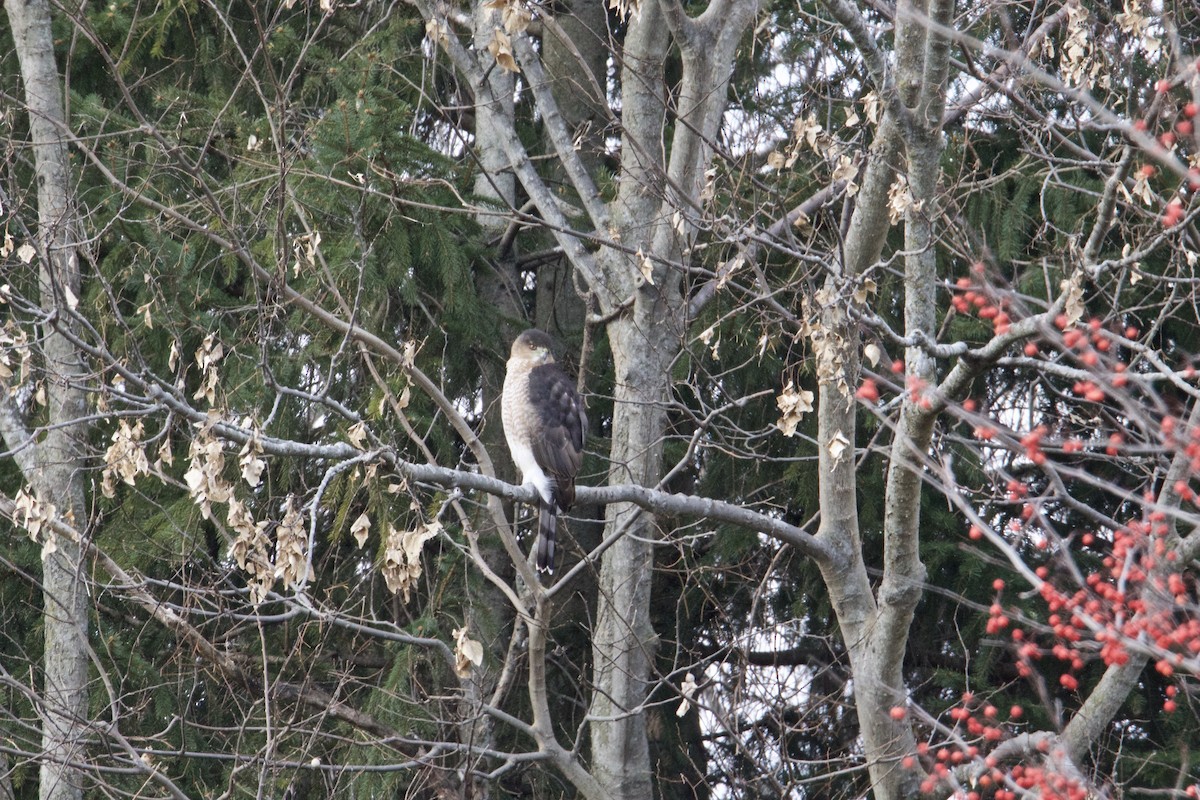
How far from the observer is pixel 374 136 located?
6664 mm

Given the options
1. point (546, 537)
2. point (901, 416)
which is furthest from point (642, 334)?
point (901, 416)

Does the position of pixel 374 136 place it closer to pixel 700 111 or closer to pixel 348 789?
pixel 700 111

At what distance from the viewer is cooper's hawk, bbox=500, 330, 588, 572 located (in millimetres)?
5965

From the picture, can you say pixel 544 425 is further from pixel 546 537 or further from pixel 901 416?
pixel 901 416

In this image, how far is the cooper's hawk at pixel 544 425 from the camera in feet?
19.6

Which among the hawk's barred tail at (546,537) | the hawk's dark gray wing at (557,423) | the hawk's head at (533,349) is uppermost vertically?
the hawk's head at (533,349)

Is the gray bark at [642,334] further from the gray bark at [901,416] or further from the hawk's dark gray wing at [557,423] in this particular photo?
the gray bark at [901,416]

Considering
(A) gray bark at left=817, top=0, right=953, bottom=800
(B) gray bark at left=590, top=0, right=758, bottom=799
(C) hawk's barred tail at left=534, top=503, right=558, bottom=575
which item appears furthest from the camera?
(B) gray bark at left=590, top=0, right=758, bottom=799

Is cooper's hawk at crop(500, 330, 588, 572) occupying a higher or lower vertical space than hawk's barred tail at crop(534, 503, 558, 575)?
higher

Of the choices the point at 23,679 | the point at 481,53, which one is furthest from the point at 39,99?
the point at 23,679

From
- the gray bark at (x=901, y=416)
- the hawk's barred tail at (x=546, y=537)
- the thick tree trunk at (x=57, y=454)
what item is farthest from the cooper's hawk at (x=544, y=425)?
the thick tree trunk at (x=57, y=454)

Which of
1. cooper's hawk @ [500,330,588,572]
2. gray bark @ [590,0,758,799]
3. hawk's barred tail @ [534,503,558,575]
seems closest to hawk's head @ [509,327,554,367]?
cooper's hawk @ [500,330,588,572]

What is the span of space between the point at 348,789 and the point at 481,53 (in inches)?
147

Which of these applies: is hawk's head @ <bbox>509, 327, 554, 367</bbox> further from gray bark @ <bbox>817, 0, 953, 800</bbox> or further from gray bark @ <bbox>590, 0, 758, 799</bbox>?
gray bark @ <bbox>817, 0, 953, 800</bbox>
